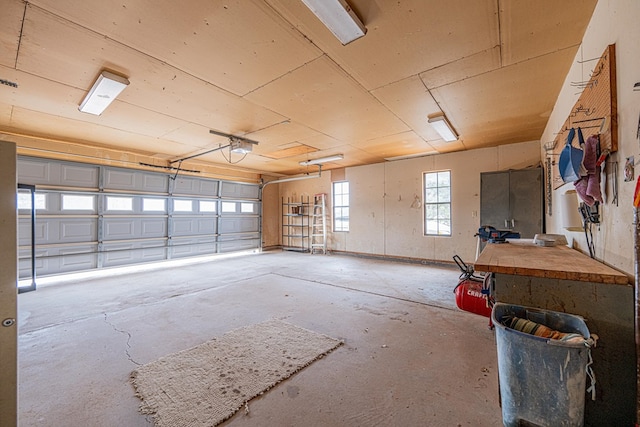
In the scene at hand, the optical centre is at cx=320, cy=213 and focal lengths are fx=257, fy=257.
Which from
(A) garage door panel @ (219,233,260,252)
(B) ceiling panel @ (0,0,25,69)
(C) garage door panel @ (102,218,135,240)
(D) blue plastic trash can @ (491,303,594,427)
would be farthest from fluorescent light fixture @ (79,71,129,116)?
(A) garage door panel @ (219,233,260,252)

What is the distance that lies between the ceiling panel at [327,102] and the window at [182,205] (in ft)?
15.3

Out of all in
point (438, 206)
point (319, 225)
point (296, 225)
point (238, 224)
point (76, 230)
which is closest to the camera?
point (76, 230)

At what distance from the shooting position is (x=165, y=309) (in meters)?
3.44

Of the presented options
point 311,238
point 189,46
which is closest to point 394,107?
point 189,46

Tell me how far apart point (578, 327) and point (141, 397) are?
264cm

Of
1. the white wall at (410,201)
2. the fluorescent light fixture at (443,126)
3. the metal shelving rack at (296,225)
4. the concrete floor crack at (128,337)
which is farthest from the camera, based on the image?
the metal shelving rack at (296,225)

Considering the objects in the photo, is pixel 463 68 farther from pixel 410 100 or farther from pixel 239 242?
pixel 239 242

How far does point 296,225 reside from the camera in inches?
362

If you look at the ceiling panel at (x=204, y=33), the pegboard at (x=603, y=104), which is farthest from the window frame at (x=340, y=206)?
the pegboard at (x=603, y=104)

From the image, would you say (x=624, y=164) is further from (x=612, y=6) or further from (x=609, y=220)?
(x=612, y=6)

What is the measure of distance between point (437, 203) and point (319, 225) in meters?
3.73

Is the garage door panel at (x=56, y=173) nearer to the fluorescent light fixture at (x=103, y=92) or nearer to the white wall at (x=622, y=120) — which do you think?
the fluorescent light fixture at (x=103, y=92)

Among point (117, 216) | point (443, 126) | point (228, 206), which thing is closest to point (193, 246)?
point (228, 206)

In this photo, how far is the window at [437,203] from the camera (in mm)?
6113
